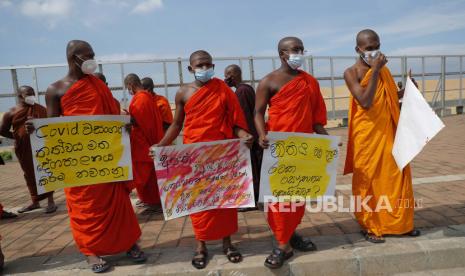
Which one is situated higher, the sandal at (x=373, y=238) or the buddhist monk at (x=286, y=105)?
the buddhist monk at (x=286, y=105)

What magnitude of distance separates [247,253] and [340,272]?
2.67 ft

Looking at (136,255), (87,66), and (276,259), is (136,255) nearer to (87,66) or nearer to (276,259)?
(276,259)

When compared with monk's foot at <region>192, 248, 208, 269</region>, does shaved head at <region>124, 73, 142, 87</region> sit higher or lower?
higher

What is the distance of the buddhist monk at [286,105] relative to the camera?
123 inches

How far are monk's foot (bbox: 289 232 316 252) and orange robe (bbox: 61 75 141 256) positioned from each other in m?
1.50

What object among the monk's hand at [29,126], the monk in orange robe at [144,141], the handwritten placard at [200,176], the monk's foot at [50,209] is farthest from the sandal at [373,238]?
the monk's foot at [50,209]

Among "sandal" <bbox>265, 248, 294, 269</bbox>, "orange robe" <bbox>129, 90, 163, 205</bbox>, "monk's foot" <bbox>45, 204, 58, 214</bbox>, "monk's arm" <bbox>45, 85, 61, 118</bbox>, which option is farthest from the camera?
"monk's foot" <bbox>45, 204, 58, 214</bbox>

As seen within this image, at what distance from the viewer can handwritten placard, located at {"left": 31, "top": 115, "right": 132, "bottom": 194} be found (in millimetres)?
3086

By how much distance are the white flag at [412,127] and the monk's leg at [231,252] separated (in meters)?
1.62

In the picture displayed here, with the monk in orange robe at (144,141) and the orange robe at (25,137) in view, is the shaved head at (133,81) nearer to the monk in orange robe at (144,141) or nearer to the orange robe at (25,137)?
the monk in orange robe at (144,141)

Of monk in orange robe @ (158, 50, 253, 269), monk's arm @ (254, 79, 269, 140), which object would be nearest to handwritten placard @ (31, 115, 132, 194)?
monk in orange robe @ (158, 50, 253, 269)

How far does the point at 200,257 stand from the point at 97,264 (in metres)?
0.88

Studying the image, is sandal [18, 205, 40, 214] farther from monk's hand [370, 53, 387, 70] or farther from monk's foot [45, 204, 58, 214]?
monk's hand [370, 53, 387, 70]

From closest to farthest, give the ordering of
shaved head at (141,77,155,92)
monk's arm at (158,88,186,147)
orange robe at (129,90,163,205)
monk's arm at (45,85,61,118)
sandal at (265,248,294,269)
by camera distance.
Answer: sandal at (265,248,294,269) → monk's arm at (45,85,61,118) → monk's arm at (158,88,186,147) → orange robe at (129,90,163,205) → shaved head at (141,77,155,92)
